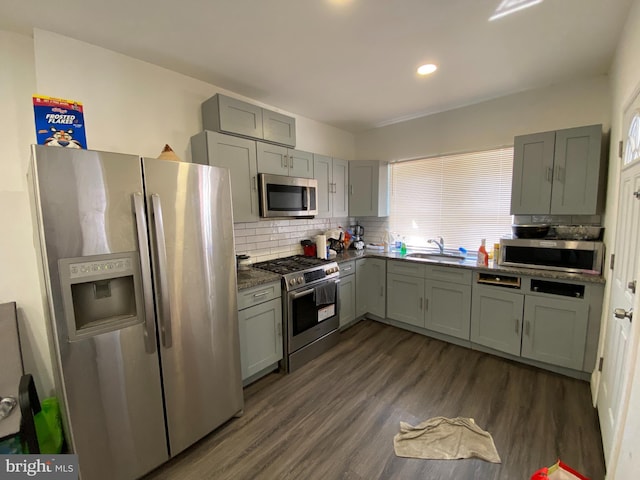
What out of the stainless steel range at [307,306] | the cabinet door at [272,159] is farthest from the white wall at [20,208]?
the stainless steel range at [307,306]

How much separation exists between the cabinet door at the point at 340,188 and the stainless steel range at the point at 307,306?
96 centimetres

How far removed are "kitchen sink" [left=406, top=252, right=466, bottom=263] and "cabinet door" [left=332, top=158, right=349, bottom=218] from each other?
1.09m

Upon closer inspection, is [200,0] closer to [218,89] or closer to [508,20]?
[218,89]

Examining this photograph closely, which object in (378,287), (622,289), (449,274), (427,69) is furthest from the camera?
(378,287)

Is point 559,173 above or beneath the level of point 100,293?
above

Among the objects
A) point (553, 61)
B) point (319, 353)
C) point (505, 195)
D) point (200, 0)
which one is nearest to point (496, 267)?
point (505, 195)

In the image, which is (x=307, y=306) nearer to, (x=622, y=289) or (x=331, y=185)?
(x=331, y=185)

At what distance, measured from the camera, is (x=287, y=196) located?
111 inches

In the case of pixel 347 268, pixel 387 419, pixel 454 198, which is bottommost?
pixel 387 419

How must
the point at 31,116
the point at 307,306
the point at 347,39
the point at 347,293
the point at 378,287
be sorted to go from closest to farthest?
1. the point at 31,116
2. the point at 347,39
3. the point at 307,306
4. the point at 347,293
5. the point at 378,287

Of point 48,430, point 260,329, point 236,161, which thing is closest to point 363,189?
point 236,161

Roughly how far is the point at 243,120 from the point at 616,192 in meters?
2.95

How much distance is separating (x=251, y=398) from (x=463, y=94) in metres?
3.60

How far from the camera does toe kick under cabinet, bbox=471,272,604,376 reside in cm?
224
